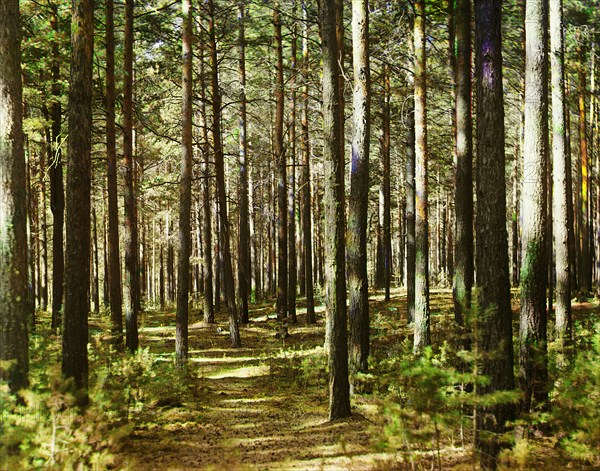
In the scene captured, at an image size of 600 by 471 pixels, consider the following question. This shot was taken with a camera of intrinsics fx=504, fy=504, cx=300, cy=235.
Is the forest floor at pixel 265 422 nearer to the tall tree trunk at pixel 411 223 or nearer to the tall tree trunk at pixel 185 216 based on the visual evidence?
the tall tree trunk at pixel 185 216

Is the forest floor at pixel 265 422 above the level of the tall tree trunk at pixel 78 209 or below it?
below

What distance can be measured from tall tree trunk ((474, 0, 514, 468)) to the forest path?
173 centimetres

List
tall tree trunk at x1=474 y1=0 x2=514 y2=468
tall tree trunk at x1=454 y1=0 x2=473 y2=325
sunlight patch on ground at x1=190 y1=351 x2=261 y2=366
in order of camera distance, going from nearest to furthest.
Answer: tall tree trunk at x1=474 y1=0 x2=514 y2=468, tall tree trunk at x1=454 y1=0 x2=473 y2=325, sunlight patch on ground at x1=190 y1=351 x2=261 y2=366

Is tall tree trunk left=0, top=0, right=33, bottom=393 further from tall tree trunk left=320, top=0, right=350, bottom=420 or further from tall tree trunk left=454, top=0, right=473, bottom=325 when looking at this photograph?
tall tree trunk left=454, top=0, right=473, bottom=325

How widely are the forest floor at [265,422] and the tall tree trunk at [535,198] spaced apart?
1.71 m

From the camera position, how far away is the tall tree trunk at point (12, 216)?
23.8 feet

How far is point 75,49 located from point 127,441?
20.2 feet

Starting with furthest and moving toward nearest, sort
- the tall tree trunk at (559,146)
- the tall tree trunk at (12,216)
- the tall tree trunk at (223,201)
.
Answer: the tall tree trunk at (223,201)
the tall tree trunk at (559,146)
the tall tree trunk at (12,216)

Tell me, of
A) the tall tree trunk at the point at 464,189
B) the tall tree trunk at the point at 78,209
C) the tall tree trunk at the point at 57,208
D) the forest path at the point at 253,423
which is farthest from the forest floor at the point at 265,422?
the tall tree trunk at the point at 57,208

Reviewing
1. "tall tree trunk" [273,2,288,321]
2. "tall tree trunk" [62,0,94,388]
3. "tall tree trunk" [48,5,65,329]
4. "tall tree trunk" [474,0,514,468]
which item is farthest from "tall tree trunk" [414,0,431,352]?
"tall tree trunk" [48,5,65,329]

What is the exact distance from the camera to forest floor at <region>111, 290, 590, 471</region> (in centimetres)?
717

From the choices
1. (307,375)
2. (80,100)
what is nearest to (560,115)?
(307,375)

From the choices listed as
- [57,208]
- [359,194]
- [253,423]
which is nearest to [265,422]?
[253,423]

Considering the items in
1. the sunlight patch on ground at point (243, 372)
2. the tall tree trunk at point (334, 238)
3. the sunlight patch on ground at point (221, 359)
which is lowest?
the sunlight patch on ground at point (243, 372)
